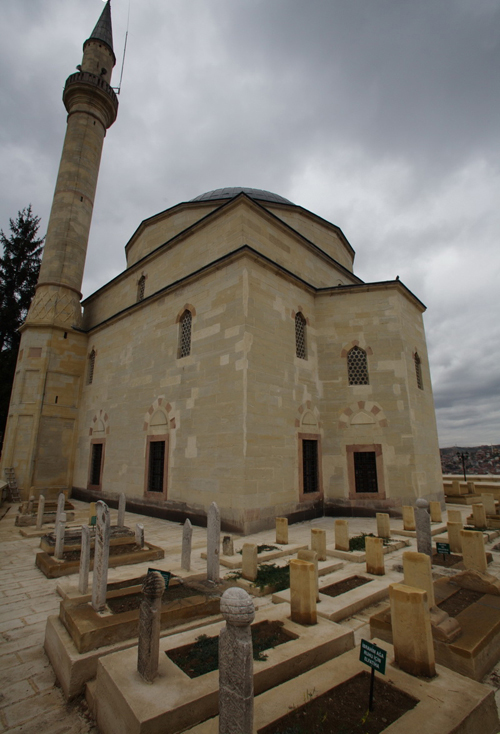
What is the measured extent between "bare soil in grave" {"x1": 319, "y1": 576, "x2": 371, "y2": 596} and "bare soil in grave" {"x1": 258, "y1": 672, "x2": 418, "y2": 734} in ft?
7.71

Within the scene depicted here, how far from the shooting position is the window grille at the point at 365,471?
10.7 m

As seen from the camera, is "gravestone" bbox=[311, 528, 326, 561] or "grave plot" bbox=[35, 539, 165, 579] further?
"gravestone" bbox=[311, 528, 326, 561]

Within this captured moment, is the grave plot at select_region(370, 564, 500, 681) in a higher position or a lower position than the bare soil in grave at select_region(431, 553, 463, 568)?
higher

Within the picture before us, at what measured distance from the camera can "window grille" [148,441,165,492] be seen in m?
10.9

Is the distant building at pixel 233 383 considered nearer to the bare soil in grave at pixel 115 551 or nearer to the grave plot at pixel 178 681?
the bare soil in grave at pixel 115 551

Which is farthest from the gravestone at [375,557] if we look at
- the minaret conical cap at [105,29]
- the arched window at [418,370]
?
the minaret conical cap at [105,29]

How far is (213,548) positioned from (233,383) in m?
4.51

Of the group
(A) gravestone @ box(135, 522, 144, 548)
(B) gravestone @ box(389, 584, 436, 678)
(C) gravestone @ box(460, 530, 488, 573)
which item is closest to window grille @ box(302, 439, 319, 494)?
(A) gravestone @ box(135, 522, 144, 548)

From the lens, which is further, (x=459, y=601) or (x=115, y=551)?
(x=115, y=551)

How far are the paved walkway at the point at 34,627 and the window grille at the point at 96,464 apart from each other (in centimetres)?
556

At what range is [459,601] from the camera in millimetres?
4004

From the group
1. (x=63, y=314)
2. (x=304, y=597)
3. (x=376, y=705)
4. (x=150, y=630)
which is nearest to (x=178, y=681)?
(x=150, y=630)

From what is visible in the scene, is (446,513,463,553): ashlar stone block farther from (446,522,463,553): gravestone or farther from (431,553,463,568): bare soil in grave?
(431,553,463,568): bare soil in grave

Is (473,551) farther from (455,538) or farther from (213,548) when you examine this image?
(213,548)
